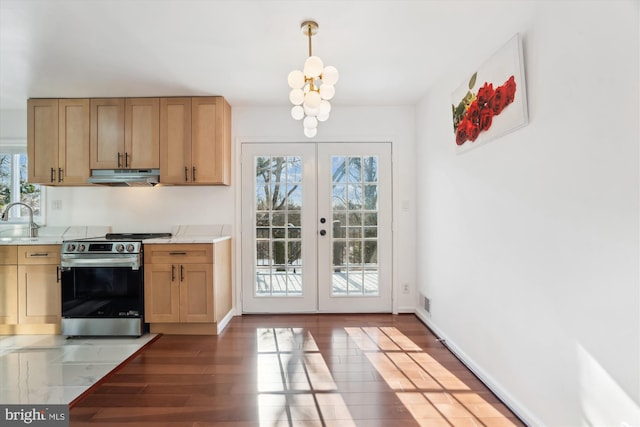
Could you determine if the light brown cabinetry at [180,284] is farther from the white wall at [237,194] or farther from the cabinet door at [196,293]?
the white wall at [237,194]

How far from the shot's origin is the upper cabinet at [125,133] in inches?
126

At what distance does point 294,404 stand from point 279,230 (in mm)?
1983

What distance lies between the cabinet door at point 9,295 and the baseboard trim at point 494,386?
13.2 feet

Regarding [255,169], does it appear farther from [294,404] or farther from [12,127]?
[12,127]

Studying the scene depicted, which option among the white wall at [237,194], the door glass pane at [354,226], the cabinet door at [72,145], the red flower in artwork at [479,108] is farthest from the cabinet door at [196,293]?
the red flower in artwork at [479,108]

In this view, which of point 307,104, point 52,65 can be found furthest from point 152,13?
point 52,65

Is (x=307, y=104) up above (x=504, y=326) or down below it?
above

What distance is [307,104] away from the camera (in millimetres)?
1816

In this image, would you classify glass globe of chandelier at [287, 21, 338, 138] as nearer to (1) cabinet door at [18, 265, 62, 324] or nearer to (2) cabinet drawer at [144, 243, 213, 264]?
(2) cabinet drawer at [144, 243, 213, 264]

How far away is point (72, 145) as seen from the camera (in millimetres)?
3227

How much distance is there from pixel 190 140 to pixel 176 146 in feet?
0.52

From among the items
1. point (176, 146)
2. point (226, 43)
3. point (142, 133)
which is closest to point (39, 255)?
point (142, 133)

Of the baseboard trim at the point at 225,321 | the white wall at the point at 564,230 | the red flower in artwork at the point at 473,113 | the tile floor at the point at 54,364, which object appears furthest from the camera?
the baseboard trim at the point at 225,321

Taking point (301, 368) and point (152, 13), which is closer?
point (152, 13)
